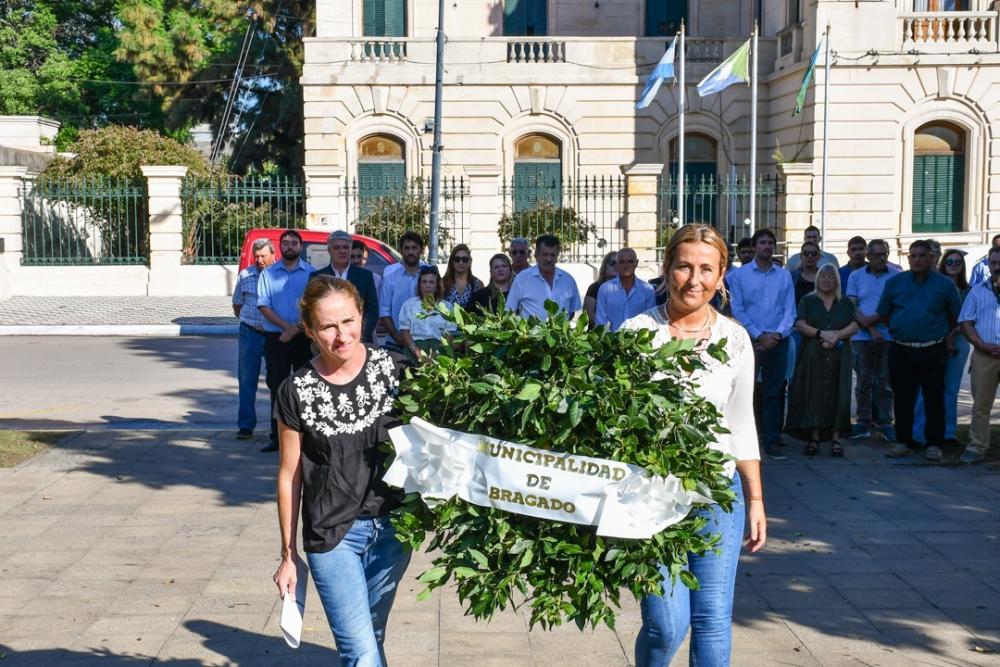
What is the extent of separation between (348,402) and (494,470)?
60cm

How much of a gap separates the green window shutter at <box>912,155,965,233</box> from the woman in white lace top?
90.7 feet

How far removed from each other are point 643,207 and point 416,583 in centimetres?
2091

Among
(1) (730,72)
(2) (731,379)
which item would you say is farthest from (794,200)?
(2) (731,379)

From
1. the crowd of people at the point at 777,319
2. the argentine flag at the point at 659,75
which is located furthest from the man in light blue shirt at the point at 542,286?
the argentine flag at the point at 659,75

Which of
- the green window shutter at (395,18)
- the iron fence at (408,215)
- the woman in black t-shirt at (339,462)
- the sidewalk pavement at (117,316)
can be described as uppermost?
the green window shutter at (395,18)

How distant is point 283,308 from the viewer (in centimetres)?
1000

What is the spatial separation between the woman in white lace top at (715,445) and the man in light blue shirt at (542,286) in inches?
214

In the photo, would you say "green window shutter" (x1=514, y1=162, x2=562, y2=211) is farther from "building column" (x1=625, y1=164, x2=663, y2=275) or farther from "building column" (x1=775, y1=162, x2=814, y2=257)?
"building column" (x1=775, y1=162, x2=814, y2=257)

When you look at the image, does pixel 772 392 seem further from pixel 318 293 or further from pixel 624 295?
pixel 318 293

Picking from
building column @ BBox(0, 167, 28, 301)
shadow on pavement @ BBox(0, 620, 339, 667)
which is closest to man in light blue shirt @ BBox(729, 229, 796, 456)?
shadow on pavement @ BBox(0, 620, 339, 667)

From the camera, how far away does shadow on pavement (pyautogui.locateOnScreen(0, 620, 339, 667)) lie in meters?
5.34

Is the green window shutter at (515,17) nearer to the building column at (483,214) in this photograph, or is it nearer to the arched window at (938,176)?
the building column at (483,214)

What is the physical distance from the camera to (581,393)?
3709 millimetres

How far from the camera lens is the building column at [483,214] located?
1041 inches
